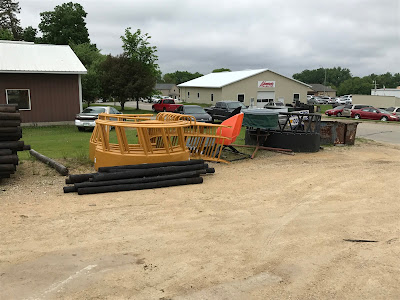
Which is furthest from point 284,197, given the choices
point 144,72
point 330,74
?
point 330,74

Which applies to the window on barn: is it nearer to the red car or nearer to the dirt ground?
the dirt ground

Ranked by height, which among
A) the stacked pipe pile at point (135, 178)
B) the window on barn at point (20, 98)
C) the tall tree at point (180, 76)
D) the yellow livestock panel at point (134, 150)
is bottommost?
the stacked pipe pile at point (135, 178)

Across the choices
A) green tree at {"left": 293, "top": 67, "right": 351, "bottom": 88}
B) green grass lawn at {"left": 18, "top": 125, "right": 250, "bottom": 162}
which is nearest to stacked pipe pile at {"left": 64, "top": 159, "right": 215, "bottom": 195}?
green grass lawn at {"left": 18, "top": 125, "right": 250, "bottom": 162}

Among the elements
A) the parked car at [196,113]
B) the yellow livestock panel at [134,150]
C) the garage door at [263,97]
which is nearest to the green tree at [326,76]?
the garage door at [263,97]

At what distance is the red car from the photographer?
3428cm

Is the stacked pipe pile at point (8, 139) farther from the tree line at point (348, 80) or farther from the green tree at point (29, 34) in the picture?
the tree line at point (348, 80)

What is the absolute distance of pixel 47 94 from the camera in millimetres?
21625

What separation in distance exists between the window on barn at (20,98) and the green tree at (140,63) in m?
18.6

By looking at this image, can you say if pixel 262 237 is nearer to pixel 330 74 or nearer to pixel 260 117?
pixel 260 117

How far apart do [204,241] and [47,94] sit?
19257 mm

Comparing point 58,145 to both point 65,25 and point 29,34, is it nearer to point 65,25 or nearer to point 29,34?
point 65,25

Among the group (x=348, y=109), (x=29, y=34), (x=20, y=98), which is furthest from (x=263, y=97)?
(x=29, y=34)

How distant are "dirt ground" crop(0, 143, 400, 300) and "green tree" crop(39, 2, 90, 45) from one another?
67.4 meters

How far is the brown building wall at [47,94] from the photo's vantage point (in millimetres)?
20844
